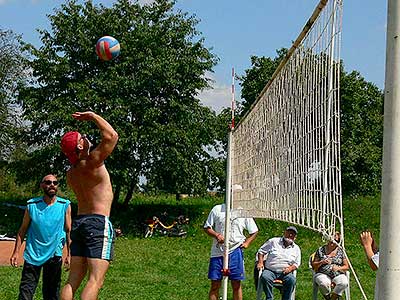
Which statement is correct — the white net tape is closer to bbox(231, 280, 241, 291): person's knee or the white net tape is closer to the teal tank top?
bbox(231, 280, 241, 291): person's knee

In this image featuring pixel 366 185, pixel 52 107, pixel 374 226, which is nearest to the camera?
pixel 374 226

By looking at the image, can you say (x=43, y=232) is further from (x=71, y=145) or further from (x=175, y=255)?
(x=175, y=255)

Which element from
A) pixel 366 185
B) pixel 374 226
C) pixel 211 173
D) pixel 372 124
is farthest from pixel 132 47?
pixel 372 124

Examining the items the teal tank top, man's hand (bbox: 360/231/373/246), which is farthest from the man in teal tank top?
man's hand (bbox: 360/231/373/246)

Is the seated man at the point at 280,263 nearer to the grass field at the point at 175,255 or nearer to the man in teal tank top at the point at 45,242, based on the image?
the grass field at the point at 175,255

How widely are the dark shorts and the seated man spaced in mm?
4014

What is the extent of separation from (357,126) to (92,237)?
1221 inches

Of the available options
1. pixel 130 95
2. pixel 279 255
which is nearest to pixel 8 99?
pixel 130 95

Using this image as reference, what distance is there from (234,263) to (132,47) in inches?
744

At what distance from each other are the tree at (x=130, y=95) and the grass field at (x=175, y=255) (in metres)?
1.46

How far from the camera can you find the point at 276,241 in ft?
34.7

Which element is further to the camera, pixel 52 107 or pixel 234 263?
pixel 52 107

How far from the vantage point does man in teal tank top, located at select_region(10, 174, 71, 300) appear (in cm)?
801

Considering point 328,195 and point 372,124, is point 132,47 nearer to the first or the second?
point 372,124
